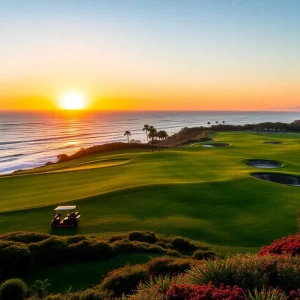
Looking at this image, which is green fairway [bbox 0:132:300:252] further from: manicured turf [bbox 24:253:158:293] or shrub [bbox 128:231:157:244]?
manicured turf [bbox 24:253:158:293]

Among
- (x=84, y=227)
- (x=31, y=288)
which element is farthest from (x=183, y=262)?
(x=84, y=227)

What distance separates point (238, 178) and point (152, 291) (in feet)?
100

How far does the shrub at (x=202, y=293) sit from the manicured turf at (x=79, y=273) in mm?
6067

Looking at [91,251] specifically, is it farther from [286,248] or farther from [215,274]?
[286,248]

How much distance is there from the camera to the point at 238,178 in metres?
37.5

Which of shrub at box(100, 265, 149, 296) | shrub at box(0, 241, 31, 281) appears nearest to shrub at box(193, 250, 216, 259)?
shrub at box(100, 265, 149, 296)

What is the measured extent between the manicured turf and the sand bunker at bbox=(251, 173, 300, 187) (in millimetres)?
27367

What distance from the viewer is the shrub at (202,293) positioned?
24.9 ft

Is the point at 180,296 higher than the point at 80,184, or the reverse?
the point at 180,296

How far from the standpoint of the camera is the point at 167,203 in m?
28.9

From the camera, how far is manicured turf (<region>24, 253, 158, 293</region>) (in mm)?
13883

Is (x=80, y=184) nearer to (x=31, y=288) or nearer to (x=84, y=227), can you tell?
(x=84, y=227)

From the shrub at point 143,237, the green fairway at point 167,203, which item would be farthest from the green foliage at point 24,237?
the shrub at point 143,237

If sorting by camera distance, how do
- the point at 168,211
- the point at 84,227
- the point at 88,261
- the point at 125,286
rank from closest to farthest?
the point at 125,286, the point at 88,261, the point at 84,227, the point at 168,211
